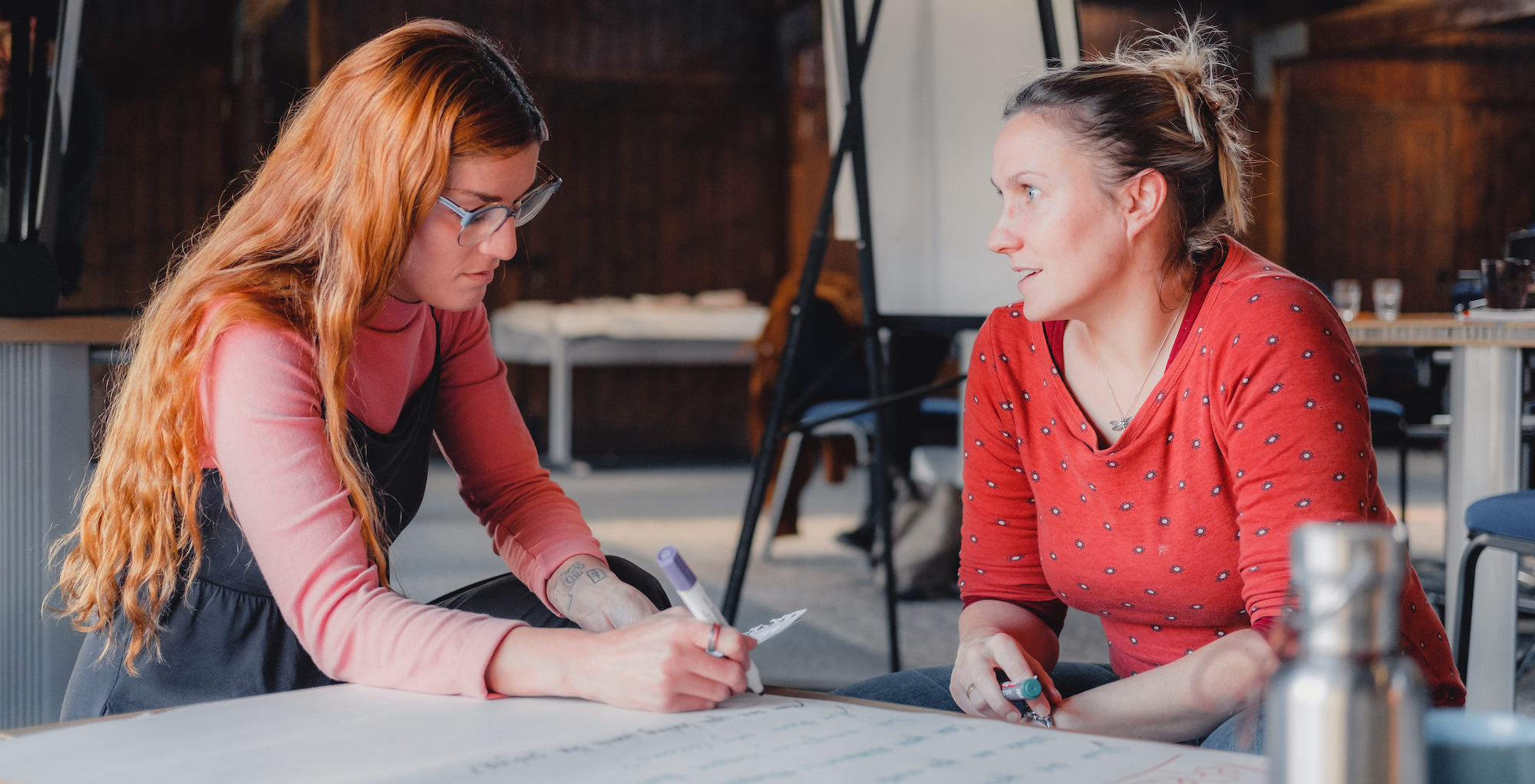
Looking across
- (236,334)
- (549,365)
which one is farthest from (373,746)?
(549,365)

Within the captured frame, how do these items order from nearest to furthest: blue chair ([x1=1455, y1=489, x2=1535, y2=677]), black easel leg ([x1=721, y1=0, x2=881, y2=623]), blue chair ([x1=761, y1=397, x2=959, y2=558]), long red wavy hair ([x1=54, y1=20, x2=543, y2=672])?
long red wavy hair ([x1=54, y1=20, x2=543, y2=672]) → blue chair ([x1=1455, y1=489, x2=1535, y2=677]) → black easel leg ([x1=721, y1=0, x2=881, y2=623]) → blue chair ([x1=761, y1=397, x2=959, y2=558])

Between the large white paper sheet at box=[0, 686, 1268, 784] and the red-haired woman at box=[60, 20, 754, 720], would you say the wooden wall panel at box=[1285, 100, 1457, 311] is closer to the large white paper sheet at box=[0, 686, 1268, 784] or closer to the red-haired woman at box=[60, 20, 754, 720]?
the red-haired woman at box=[60, 20, 754, 720]

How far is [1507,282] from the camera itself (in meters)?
2.41

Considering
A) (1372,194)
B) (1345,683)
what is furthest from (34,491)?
(1372,194)

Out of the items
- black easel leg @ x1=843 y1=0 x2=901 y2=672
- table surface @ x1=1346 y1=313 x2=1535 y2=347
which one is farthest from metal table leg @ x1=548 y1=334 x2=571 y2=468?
table surface @ x1=1346 y1=313 x2=1535 y2=347

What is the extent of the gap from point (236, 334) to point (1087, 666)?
32.2 inches

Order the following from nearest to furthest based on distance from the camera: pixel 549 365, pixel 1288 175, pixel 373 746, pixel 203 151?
pixel 373 746
pixel 203 151
pixel 549 365
pixel 1288 175

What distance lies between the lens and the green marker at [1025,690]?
38.8 inches

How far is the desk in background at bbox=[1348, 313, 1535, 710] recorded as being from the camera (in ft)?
6.92

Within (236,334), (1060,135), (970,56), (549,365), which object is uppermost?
(970,56)

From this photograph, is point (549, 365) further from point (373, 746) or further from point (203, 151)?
point (373, 746)

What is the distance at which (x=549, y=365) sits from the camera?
7.77 meters

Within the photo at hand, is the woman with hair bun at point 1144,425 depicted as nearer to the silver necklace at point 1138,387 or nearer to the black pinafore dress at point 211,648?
the silver necklace at point 1138,387

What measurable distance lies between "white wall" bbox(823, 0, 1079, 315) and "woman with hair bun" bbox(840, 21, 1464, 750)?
747mm
